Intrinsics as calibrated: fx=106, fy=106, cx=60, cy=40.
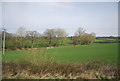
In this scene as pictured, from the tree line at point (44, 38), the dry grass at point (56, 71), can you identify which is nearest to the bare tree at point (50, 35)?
the tree line at point (44, 38)

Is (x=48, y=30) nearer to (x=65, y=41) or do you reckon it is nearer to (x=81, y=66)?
(x=65, y=41)

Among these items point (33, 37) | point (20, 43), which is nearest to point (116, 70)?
point (33, 37)

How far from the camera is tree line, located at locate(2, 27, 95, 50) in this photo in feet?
14.9

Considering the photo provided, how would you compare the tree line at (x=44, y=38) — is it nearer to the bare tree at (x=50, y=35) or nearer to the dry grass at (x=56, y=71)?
the bare tree at (x=50, y=35)

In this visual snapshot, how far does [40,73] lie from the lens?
10.3ft

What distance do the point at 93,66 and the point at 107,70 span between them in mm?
436

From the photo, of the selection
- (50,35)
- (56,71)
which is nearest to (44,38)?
(50,35)

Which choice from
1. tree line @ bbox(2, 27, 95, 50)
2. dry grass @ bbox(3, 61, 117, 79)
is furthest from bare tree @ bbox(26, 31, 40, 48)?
dry grass @ bbox(3, 61, 117, 79)

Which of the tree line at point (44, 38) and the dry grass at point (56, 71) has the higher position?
the tree line at point (44, 38)

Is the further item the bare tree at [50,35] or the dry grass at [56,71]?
the bare tree at [50,35]

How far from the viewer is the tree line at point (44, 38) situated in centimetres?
455

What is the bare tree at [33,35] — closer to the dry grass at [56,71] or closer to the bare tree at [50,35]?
the bare tree at [50,35]

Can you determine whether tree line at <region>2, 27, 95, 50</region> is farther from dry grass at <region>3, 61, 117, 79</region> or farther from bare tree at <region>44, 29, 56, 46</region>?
dry grass at <region>3, 61, 117, 79</region>

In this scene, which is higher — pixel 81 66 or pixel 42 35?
pixel 42 35
